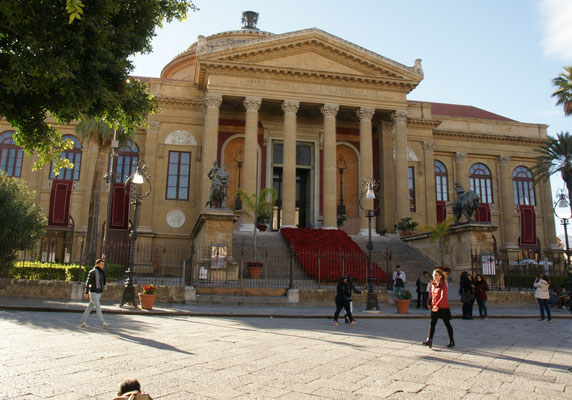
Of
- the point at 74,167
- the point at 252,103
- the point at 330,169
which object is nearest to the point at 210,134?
the point at 252,103

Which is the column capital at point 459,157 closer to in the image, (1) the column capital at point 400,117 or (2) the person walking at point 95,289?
(1) the column capital at point 400,117

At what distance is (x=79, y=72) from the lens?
822 centimetres

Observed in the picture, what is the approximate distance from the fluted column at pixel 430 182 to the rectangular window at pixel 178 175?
1791cm

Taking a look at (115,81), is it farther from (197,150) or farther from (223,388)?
(197,150)

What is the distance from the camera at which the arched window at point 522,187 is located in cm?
4012

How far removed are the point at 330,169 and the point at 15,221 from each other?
58.6ft

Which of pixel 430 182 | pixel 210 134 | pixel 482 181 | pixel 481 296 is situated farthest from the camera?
pixel 482 181

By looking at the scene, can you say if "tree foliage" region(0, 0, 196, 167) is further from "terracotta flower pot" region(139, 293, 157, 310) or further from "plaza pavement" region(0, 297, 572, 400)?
"terracotta flower pot" region(139, 293, 157, 310)

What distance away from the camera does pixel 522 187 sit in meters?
40.4

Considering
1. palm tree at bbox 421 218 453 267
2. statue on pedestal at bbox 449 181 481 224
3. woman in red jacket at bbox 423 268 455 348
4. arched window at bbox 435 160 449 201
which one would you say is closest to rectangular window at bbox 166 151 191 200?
palm tree at bbox 421 218 453 267

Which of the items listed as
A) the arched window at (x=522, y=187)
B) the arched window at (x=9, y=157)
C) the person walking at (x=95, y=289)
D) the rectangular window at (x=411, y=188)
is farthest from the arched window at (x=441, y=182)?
the person walking at (x=95, y=289)

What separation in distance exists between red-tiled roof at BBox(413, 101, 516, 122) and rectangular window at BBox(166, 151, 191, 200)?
76.1 ft

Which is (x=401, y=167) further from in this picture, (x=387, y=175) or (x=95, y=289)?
(x=95, y=289)

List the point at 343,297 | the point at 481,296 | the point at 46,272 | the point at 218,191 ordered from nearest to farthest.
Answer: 1. the point at 343,297
2. the point at 481,296
3. the point at 46,272
4. the point at 218,191
